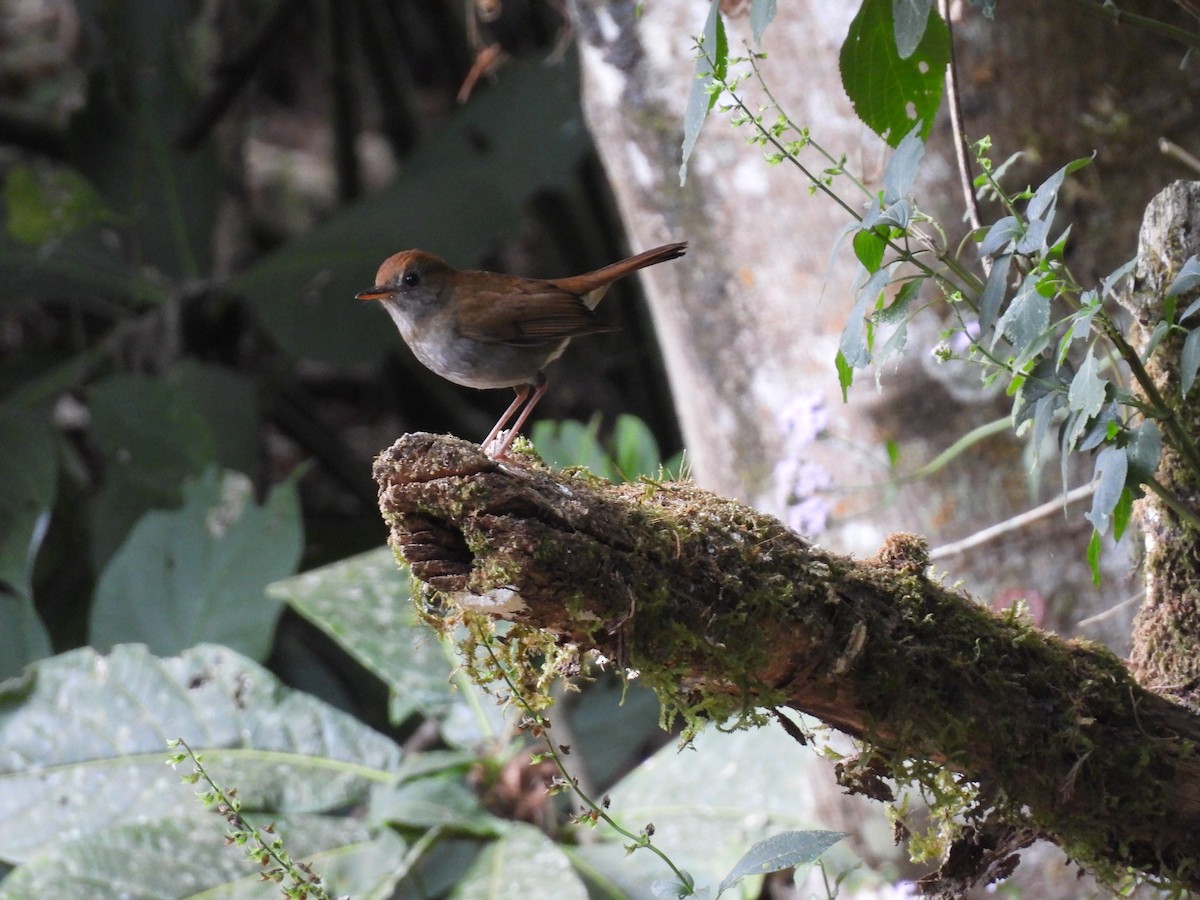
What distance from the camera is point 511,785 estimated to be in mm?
3057

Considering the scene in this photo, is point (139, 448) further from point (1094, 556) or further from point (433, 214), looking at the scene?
point (1094, 556)

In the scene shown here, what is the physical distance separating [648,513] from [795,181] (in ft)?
5.70

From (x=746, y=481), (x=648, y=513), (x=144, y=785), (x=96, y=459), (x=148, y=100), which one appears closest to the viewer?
(x=648, y=513)

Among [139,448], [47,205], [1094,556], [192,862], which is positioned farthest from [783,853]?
[47,205]

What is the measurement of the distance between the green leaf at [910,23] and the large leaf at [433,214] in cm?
336

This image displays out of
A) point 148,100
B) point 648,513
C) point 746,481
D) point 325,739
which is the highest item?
point 148,100

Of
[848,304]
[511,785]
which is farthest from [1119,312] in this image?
[511,785]

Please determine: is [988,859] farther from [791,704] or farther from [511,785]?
[511,785]

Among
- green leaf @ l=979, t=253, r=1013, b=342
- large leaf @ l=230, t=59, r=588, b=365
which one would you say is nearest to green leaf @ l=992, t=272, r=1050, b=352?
green leaf @ l=979, t=253, r=1013, b=342

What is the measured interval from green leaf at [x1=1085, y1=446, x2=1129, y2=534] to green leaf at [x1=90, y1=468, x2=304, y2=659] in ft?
8.39

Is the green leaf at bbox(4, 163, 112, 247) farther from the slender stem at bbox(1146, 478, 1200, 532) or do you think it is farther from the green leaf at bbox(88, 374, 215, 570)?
the slender stem at bbox(1146, 478, 1200, 532)

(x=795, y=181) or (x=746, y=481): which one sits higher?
(x=795, y=181)

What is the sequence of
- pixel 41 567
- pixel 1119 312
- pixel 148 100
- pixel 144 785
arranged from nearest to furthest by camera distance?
pixel 1119 312, pixel 144 785, pixel 41 567, pixel 148 100

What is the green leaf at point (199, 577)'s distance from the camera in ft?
11.4
